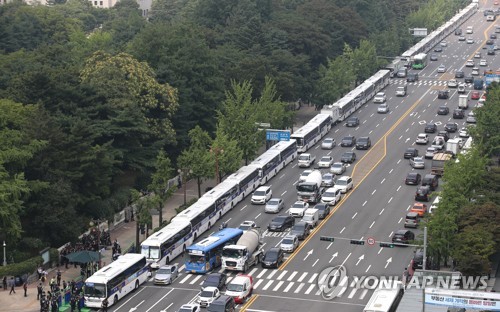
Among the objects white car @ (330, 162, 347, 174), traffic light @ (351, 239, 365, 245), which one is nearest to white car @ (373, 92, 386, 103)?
white car @ (330, 162, 347, 174)

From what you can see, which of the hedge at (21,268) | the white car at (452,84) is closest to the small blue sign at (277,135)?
the hedge at (21,268)

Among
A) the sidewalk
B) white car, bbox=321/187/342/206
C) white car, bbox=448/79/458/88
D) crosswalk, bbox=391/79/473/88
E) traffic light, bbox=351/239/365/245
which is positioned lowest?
the sidewalk

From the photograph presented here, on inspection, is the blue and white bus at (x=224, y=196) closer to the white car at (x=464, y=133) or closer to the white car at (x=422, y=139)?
the white car at (x=422, y=139)

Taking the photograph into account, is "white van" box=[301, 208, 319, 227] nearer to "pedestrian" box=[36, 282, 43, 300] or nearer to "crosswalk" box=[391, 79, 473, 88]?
"pedestrian" box=[36, 282, 43, 300]

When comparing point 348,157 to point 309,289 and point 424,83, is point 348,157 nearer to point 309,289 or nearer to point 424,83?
point 309,289

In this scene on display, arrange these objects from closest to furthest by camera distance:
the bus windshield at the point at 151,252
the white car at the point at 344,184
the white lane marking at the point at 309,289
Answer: the white lane marking at the point at 309,289 → the bus windshield at the point at 151,252 → the white car at the point at 344,184
